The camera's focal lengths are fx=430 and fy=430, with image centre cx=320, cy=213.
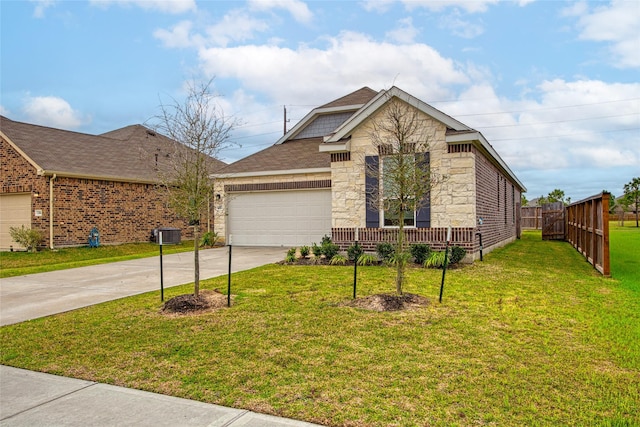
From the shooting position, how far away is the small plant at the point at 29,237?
16.4 m

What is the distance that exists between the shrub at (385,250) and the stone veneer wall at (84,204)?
8.51 meters

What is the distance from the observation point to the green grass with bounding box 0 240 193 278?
12.7 meters

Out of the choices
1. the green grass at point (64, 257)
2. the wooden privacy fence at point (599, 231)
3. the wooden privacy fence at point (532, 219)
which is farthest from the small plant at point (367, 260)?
the wooden privacy fence at point (532, 219)

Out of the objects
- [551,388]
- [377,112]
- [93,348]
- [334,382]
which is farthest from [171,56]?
[551,388]

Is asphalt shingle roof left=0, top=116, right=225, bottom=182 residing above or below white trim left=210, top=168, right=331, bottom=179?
above

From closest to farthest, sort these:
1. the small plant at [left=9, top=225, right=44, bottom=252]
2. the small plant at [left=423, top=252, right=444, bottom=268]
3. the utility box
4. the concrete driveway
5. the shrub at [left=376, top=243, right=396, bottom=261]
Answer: the concrete driveway < the small plant at [left=423, top=252, right=444, bottom=268] < the shrub at [left=376, top=243, right=396, bottom=261] < the small plant at [left=9, top=225, right=44, bottom=252] < the utility box

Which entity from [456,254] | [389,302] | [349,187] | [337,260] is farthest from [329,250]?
[389,302]

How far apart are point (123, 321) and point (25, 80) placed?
13543 millimetres

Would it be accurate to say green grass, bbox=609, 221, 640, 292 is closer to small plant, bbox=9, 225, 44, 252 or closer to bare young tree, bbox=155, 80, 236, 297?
bare young tree, bbox=155, 80, 236, 297

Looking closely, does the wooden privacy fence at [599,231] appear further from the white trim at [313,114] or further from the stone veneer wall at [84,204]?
the stone veneer wall at [84,204]

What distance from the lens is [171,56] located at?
1410cm

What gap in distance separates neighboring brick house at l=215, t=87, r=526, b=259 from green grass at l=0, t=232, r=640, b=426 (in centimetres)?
361

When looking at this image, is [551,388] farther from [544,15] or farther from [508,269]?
[544,15]

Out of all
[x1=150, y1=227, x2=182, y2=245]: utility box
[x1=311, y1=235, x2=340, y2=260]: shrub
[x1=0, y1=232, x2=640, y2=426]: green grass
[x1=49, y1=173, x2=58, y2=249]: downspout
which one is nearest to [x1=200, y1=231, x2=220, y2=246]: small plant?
[x1=150, y1=227, x2=182, y2=245]: utility box
